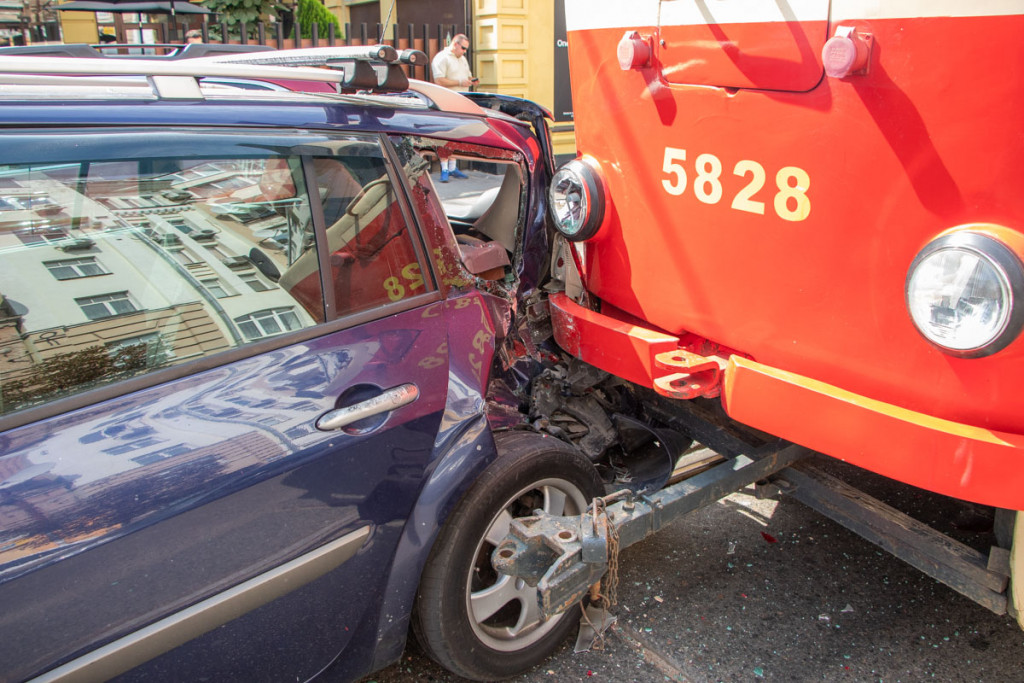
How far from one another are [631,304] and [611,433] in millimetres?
513

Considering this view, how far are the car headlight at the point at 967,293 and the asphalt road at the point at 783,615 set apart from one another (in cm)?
128

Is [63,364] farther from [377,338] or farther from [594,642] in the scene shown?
[594,642]

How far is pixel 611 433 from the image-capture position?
10.2ft

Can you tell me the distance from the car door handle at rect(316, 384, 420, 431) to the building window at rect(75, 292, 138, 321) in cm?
50

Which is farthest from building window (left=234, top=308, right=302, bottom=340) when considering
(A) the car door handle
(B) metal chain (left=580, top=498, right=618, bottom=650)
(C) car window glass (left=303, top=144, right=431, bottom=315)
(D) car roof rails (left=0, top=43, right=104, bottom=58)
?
(D) car roof rails (left=0, top=43, right=104, bottom=58)

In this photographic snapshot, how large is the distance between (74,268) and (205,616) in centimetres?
82

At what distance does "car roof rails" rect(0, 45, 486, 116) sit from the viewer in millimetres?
1788

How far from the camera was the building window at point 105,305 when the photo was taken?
69.8 inches

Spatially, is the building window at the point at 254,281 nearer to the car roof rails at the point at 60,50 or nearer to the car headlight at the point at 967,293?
the car headlight at the point at 967,293

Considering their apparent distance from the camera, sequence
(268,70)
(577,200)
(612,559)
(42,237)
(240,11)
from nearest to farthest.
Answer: (42,237), (268,70), (612,559), (577,200), (240,11)

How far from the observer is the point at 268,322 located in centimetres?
201

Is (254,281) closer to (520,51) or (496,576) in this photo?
(496,576)

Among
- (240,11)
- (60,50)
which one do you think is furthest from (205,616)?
(240,11)

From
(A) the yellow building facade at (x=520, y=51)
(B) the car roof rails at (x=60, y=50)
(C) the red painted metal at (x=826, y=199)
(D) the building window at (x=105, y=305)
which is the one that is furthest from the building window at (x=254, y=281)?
(A) the yellow building facade at (x=520, y=51)
